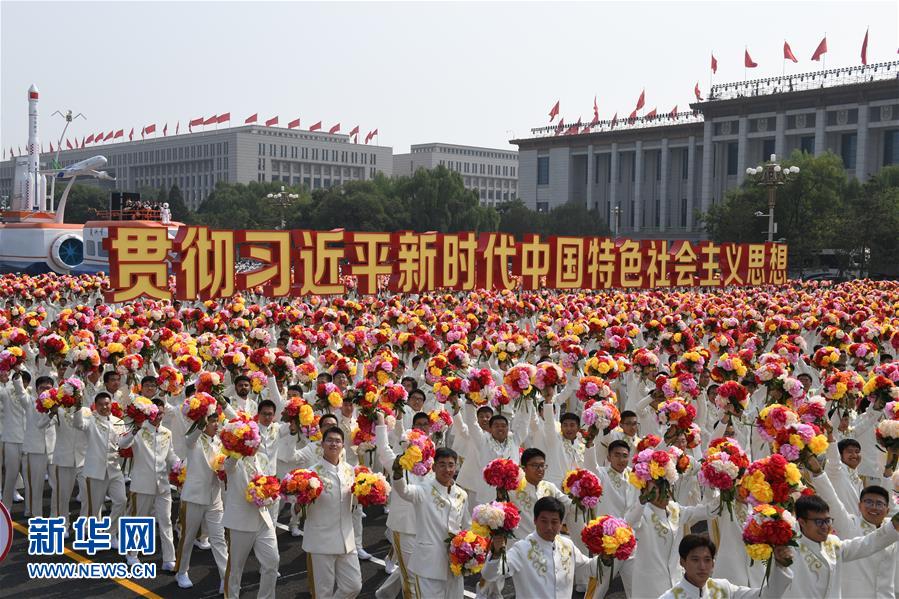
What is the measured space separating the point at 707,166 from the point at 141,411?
72479mm

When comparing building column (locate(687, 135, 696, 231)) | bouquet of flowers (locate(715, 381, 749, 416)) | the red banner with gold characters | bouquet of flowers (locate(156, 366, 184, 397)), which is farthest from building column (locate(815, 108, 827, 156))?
bouquet of flowers (locate(156, 366, 184, 397))

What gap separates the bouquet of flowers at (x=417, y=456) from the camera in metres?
6.37


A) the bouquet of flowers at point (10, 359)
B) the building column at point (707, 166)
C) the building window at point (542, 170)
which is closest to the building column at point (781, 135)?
the building column at point (707, 166)

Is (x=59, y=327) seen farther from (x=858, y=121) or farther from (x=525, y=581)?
(x=858, y=121)

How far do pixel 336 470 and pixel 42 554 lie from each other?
3444 millimetres

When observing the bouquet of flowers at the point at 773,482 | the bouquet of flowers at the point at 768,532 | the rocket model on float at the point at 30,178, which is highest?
the rocket model on float at the point at 30,178

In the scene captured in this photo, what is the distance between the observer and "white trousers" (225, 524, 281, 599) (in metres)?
7.04

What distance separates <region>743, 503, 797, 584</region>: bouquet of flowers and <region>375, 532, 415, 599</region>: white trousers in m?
2.63

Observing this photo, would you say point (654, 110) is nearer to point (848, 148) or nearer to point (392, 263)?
point (848, 148)

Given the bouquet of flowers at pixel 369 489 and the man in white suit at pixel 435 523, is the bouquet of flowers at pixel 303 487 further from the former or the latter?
the man in white suit at pixel 435 523

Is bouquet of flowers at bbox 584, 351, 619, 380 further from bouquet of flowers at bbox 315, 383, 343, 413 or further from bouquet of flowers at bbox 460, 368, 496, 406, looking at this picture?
bouquet of flowers at bbox 315, 383, 343, 413

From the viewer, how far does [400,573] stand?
7082 mm

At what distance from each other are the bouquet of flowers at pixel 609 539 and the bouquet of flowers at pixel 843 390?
5343 mm

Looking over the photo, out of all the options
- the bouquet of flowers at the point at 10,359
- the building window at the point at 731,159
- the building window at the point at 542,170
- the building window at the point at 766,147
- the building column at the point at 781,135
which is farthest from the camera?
the building window at the point at 542,170
